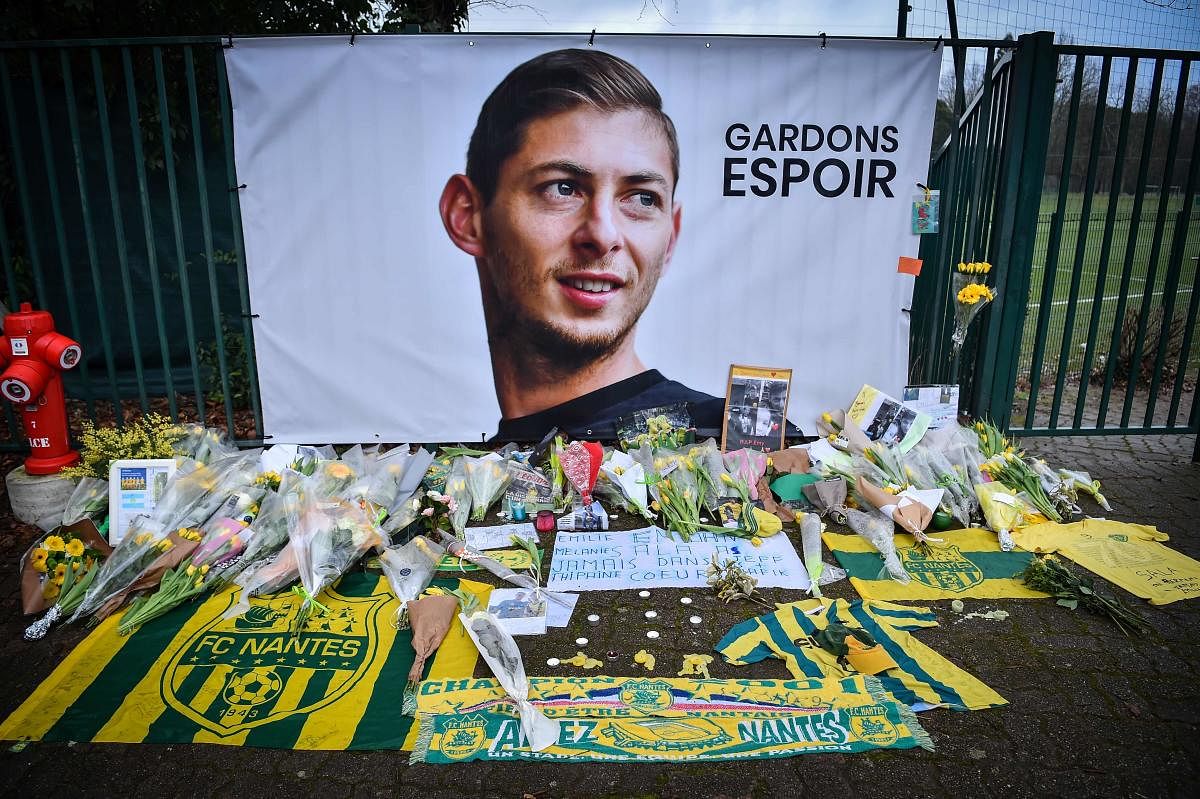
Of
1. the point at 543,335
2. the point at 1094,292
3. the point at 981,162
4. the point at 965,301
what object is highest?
the point at 981,162

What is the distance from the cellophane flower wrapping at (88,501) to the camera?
3.83 meters

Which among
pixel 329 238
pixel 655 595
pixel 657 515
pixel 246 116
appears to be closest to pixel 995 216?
pixel 657 515

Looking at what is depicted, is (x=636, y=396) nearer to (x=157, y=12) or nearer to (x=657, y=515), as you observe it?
(x=657, y=515)

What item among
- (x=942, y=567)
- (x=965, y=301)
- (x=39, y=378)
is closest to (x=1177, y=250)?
(x=965, y=301)

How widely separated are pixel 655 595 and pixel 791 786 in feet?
3.89

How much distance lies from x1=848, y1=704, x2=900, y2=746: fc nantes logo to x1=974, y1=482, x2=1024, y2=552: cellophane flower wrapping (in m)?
1.65

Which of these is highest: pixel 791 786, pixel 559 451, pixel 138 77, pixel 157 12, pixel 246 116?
pixel 157 12

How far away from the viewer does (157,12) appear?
5887mm

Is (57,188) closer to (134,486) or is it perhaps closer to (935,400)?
(134,486)

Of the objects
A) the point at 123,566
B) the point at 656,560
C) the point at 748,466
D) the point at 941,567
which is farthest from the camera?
the point at 748,466

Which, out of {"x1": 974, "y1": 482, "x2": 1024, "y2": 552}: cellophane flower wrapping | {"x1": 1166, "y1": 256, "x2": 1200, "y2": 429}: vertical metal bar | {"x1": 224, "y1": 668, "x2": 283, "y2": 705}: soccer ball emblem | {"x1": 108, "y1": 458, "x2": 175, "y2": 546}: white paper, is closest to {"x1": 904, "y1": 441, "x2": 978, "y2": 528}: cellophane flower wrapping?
{"x1": 974, "y1": 482, "x2": 1024, "y2": 552}: cellophane flower wrapping

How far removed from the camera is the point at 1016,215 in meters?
4.86

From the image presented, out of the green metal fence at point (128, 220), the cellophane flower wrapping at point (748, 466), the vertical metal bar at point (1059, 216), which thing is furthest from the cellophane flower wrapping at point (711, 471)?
the green metal fence at point (128, 220)

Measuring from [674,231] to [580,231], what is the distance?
24.5 inches
